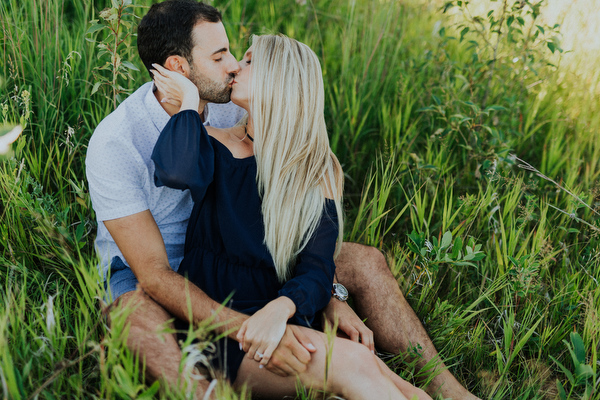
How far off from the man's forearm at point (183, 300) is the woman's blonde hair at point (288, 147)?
33cm

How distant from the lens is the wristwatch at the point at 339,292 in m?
2.40

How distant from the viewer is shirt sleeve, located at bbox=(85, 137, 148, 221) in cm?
215

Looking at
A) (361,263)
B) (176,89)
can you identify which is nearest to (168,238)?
(176,89)

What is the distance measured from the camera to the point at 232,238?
2.21 meters

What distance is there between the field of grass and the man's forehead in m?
0.36

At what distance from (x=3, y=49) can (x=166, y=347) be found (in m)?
2.09

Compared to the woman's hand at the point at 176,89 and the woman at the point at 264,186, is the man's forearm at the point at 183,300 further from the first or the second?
the woman's hand at the point at 176,89

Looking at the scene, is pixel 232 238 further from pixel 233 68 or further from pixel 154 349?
pixel 233 68

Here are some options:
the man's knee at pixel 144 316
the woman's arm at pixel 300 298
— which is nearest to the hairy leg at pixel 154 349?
the man's knee at pixel 144 316

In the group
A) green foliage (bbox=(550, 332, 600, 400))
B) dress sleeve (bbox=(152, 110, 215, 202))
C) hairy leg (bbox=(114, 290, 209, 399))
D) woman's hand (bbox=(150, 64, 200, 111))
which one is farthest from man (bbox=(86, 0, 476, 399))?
green foliage (bbox=(550, 332, 600, 400))

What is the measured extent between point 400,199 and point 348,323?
1.19 metres

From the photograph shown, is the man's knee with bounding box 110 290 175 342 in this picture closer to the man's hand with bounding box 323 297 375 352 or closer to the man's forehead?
the man's hand with bounding box 323 297 375 352

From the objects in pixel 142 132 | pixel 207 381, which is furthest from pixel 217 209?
pixel 207 381

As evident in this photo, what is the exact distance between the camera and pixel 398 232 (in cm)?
316
